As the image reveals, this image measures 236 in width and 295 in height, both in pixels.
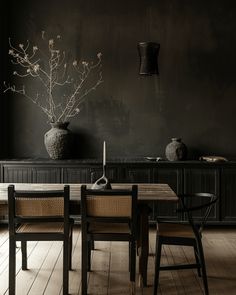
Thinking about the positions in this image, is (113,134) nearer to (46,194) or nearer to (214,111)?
(214,111)

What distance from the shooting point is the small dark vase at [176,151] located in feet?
21.9

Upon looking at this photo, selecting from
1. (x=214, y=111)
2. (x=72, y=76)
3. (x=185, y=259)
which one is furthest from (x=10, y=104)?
(x=185, y=259)

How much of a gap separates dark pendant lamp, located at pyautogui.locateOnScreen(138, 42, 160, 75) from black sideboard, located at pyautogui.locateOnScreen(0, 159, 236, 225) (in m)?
1.17

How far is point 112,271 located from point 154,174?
6.49ft

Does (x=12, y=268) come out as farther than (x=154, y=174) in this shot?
No

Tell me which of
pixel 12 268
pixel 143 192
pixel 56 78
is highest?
pixel 56 78

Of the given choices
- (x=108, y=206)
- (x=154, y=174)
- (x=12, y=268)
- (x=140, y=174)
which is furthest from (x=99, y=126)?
(x=12, y=268)

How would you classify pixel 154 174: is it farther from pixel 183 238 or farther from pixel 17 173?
pixel 183 238

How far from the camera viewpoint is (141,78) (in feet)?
23.5

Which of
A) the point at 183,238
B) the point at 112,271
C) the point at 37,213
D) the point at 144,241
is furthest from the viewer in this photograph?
the point at 112,271

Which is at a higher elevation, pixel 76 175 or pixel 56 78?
pixel 56 78

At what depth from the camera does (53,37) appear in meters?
7.12

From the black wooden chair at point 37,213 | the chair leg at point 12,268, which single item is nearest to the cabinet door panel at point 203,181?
the black wooden chair at point 37,213

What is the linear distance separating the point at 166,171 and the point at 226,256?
1525 mm
